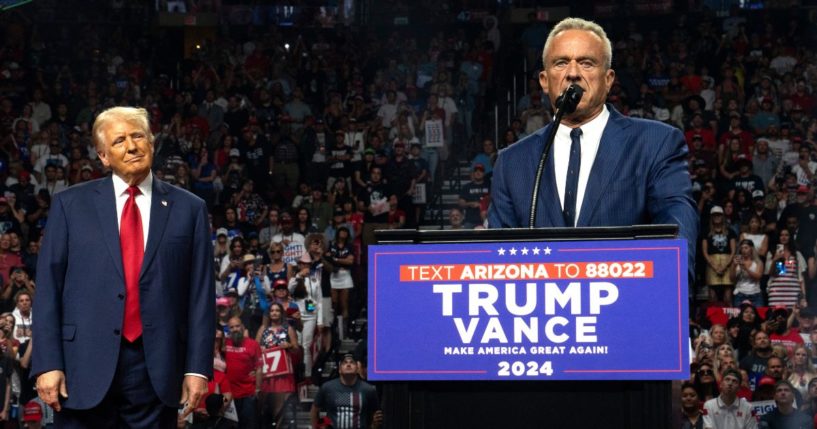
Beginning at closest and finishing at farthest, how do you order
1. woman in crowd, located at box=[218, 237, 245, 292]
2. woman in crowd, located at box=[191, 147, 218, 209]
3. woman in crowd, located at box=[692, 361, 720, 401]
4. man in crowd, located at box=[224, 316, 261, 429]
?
woman in crowd, located at box=[692, 361, 720, 401] < man in crowd, located at box=[224, 316, 261, 429] < woman in crowd, located at box=[218, 237, 245, 292] < woman in crowd, located at box=[191, 147, 218, 209]

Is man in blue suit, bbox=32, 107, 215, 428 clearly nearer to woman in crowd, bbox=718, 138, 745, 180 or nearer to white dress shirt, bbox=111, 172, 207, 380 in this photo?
white dress shirt, bbox=111, 172, 207, 380

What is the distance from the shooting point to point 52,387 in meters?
4.29

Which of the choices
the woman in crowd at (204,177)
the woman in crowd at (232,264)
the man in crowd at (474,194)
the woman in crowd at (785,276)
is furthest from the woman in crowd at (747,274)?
the woman in crowd at (204,177)

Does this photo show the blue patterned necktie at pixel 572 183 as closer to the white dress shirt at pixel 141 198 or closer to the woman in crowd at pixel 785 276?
the white dress shirt at pixel 141 198

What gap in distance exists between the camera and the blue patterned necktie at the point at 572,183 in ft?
12.1

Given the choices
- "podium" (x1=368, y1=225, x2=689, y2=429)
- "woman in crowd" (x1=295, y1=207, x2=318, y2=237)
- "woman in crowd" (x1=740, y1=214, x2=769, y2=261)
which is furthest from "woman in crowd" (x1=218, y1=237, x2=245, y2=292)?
"podium" (x1=368, y1=225, x2=689, y2=429)

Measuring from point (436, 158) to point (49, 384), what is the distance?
49.6ft

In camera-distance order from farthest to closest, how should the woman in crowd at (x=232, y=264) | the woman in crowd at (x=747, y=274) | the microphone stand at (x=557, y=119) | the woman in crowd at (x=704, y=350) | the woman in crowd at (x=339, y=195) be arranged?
the woman in crowd at (x=339, y=195) → the woman in crowd at (x=232, y=264) → the woman in crowd at (x=747, y=274) → the woman in crowd at (x=704, y=350) → the microphone stand at (x=557, y=119)

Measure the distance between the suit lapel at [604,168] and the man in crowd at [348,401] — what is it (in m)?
9.25

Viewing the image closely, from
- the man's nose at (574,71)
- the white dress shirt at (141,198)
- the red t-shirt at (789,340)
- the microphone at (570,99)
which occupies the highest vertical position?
the man's nose at (574,71)

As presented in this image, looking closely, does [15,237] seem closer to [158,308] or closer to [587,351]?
[158,308]

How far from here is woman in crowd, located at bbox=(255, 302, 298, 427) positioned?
45.5ft

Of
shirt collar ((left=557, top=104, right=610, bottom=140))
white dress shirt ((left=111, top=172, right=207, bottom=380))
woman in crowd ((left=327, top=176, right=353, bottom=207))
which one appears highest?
shirt collar ((left=557, top=104, right=610, bottom=140))

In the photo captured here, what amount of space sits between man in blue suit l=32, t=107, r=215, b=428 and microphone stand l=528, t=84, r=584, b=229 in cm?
142
